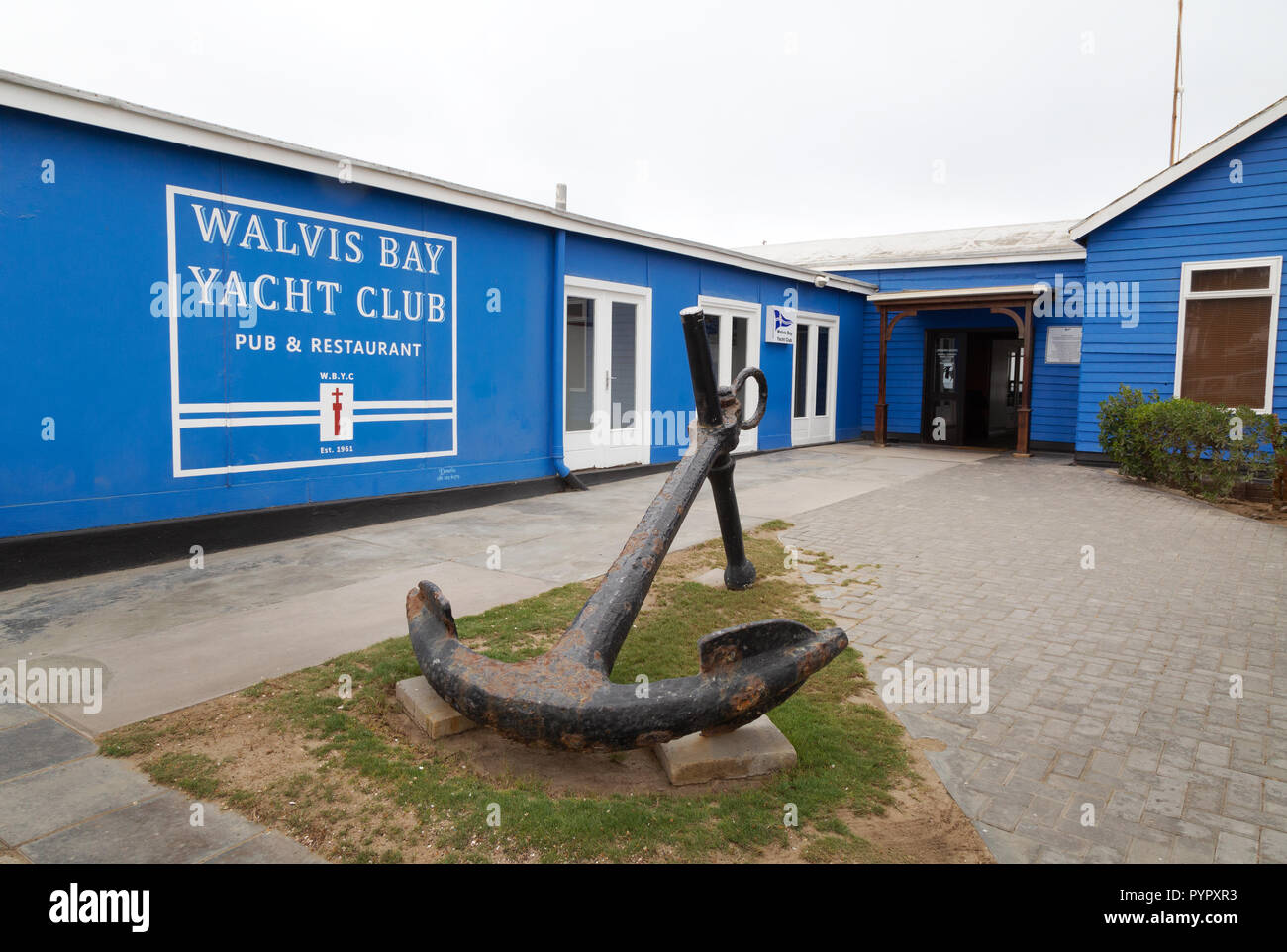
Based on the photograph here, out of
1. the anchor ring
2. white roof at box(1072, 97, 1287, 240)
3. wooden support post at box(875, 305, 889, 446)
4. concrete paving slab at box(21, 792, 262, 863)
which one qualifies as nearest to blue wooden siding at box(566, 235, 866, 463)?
wooden support post at box(875, 305, 889, 446)

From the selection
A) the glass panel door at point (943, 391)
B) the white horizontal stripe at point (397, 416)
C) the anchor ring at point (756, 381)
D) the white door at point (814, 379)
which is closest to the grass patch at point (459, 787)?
the anchor ring at point (756, 381)

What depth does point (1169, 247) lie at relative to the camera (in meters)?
11.5

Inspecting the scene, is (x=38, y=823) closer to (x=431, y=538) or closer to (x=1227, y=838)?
(x=1227, y=838)

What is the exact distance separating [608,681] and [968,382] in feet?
56.4

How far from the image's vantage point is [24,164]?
4973mm

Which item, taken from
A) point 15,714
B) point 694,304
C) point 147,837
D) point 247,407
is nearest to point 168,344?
point 247,407

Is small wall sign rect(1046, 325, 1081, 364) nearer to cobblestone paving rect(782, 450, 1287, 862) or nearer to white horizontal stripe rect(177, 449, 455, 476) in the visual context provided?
cobblestone paving rect(782, 450, 1287, 862)

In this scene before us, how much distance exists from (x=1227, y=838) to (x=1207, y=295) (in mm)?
11119

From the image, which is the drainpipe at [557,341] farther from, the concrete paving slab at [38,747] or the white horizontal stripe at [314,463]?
the concrete paving slab at [38,747]

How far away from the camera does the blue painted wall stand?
5.04m

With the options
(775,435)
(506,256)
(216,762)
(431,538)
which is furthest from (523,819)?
(775,435)

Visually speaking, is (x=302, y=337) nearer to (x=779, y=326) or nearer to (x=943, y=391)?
(x=779, y=326)

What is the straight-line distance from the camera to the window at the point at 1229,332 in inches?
422

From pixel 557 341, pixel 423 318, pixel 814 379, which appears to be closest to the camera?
pixel 423 318
